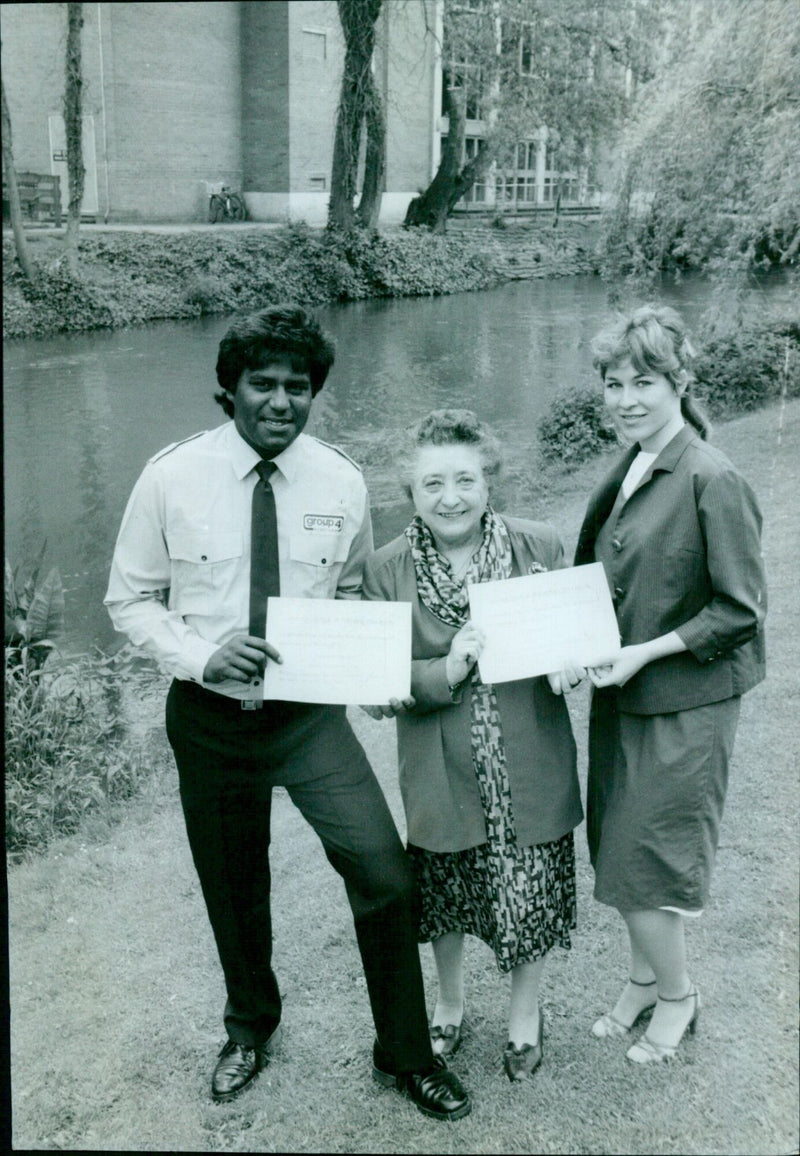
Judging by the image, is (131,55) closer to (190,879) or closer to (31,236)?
(31,236)

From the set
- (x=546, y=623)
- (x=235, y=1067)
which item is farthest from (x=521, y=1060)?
(x=546, y=623)

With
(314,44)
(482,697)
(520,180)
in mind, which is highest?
(314,44)

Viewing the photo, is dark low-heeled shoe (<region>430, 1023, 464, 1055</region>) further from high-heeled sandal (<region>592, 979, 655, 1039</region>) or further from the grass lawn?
high-heeled sandal (<region>592, 979, 655, 1039</region>)

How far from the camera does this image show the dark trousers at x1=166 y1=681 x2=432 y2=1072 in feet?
8.18

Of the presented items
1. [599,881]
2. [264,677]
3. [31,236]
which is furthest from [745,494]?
[31,236]

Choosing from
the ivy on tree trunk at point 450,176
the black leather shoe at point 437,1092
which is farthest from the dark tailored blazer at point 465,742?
the ivy on tree trunk at point 450,176

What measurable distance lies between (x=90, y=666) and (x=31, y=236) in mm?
2803

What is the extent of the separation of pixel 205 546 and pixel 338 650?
16.1 inches

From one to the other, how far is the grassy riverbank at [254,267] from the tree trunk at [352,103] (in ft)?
0.74

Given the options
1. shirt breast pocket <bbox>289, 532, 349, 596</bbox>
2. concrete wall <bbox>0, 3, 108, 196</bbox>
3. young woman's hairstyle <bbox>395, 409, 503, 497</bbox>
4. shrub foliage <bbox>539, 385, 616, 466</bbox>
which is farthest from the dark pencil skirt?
shrub foliage <bbox>539, 385, 616, 466</bbox>

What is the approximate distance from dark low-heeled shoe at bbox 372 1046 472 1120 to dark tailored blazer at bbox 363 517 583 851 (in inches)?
23.2

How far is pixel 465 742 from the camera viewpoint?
2.49m

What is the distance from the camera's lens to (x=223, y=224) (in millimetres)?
5820

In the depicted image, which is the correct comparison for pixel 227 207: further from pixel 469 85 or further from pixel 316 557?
pixel 316 557
